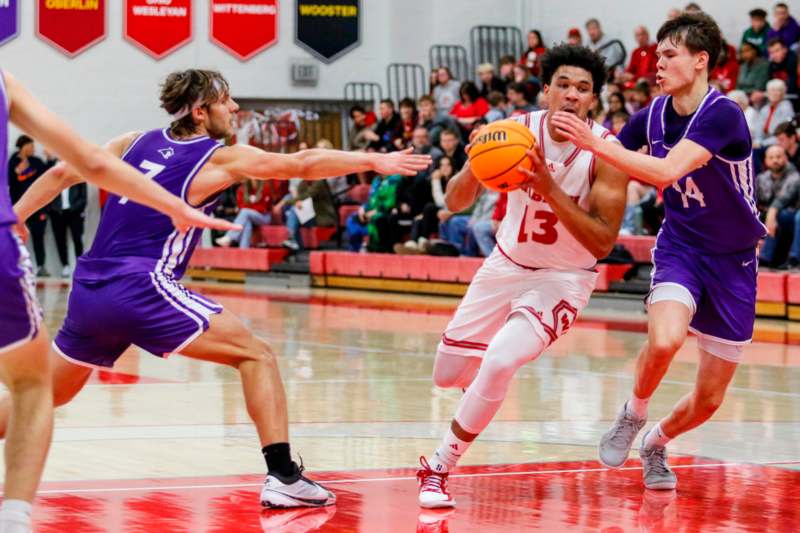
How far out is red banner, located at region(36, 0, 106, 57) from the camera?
80.1ft

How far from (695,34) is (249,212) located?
17.4 metres

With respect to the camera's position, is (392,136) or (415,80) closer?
(392,136)

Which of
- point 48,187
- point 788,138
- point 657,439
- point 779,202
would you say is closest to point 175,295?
point 48,187

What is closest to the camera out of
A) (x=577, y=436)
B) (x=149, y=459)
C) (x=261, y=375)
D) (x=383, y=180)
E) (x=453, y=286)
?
(x=261, y=375)

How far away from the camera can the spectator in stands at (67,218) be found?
23578 millimetres

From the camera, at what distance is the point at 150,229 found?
231 inches

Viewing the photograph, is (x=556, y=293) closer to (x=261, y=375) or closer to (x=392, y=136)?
(x=261, y=375)

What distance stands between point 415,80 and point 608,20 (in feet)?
12.8

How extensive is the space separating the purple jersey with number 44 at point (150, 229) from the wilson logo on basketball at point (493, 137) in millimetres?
1103

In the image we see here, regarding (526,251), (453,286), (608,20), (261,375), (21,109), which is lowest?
(453,286)

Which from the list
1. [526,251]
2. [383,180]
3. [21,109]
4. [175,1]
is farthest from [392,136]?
[21,109]

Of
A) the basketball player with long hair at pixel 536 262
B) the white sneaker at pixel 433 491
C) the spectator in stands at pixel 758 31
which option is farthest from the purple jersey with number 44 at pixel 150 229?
the spectator in stands at pixel 758 31

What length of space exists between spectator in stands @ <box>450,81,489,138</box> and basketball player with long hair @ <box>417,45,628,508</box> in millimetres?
14132

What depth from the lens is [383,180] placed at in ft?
67.0
